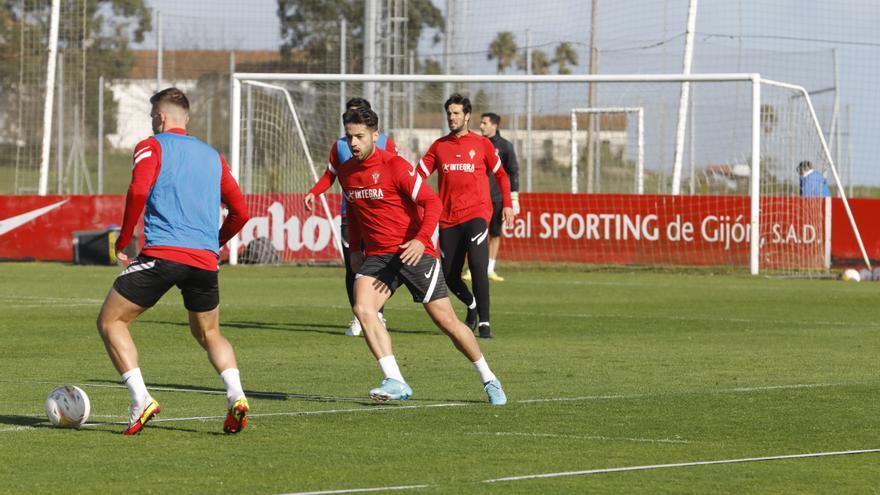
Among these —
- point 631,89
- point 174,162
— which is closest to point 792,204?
point 631,89

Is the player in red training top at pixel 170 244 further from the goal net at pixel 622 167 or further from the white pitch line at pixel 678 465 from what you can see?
the goal net at pixel 622 167

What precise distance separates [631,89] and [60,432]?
22489 millimetres

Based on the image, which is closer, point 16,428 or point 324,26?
point 16,428

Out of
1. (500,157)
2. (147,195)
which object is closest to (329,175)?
(147,195)

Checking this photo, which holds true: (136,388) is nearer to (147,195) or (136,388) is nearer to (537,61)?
(147,195)

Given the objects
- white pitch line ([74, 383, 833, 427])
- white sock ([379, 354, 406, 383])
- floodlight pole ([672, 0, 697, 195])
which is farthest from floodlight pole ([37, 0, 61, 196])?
white sock ([379, 354, 406, 383])

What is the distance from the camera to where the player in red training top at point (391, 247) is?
959 cm

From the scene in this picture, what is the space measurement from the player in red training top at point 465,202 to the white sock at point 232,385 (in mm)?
5886

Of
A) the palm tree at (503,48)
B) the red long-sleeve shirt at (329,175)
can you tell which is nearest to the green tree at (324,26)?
the palm tree at (503,48)

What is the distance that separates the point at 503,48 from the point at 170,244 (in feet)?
86.1

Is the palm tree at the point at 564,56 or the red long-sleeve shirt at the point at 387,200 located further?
the palm tree at the point at 564,56

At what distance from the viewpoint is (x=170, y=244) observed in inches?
328

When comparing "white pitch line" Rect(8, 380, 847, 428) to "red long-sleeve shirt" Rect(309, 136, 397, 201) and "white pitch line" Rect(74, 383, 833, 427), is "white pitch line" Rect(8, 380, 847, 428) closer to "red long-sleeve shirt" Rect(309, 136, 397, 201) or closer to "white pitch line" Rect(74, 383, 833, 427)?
"white pitch line" Rect(74, 383, 833, 427)

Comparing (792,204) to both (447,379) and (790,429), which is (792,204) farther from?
(790,429)
